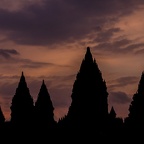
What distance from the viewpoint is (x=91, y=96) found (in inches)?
2498

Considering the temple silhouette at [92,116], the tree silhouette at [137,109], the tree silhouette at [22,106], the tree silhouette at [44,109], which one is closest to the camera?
the temple silhouette at [92,116]

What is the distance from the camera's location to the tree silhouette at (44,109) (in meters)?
77.4

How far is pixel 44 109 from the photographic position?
268 ft

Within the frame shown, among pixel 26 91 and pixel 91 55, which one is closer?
pixel 91 55

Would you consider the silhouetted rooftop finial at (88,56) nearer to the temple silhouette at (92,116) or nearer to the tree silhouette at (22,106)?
the temple silhouette at (92,116)

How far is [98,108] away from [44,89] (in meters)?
22.9

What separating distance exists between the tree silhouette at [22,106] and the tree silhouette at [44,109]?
1.71m

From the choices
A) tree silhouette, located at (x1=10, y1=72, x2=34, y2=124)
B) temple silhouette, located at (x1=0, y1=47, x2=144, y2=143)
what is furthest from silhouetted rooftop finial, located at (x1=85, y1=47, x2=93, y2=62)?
tree silhouette, located at (x1=10, y1=72, x2=34, y2=124)

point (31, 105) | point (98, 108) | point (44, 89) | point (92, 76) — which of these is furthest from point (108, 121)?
point (44, 89)

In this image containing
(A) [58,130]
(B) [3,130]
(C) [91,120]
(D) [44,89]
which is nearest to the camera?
(C) [91,120]

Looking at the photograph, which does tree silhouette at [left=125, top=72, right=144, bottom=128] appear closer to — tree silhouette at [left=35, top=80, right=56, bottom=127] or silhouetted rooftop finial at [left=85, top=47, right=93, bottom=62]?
silhouetted rooftop finial at [left=85, top=47, right=93, bottom=62]

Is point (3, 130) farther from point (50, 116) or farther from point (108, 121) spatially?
point (108, 121)

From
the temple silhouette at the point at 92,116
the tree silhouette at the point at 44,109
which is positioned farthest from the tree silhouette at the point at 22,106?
the temple silhouette at the point at 92,116

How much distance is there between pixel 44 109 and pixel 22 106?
5.97m
